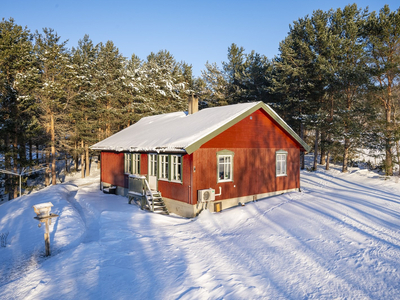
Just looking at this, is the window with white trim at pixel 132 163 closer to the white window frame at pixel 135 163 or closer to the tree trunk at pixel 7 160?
the white window frame at pixel 135 163

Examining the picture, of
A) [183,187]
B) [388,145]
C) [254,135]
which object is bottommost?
[183,187]

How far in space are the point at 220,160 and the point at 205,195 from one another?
206cm

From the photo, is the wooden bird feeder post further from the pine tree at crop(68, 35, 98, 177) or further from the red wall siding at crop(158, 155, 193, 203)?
the pine tree at crop(68, 35, 98, 177)

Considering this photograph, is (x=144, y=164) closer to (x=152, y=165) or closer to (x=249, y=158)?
(x=152, y=165)

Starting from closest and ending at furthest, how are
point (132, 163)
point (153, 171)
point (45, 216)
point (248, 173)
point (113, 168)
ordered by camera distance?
point (45, 216), point (248, 173), point (153, 171), point (132, 163), point (113, 168)

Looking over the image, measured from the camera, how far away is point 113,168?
19578 millimetres

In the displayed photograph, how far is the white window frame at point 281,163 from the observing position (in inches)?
640

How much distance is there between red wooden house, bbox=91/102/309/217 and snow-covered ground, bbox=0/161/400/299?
5.45ft

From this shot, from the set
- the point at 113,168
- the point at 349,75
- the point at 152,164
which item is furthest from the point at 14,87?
the point at 349,75

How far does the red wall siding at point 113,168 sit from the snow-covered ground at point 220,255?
5.93 meters

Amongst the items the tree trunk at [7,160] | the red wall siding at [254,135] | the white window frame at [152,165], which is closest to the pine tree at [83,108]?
the tree trunk at [7,160]

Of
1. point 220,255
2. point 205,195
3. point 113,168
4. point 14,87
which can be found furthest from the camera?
point 14,87

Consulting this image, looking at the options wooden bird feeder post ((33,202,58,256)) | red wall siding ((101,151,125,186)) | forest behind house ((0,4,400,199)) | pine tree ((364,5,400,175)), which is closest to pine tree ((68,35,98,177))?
forest behind house ((0,4,400,199))

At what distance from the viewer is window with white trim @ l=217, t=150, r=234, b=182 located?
A: 43.6 feet
